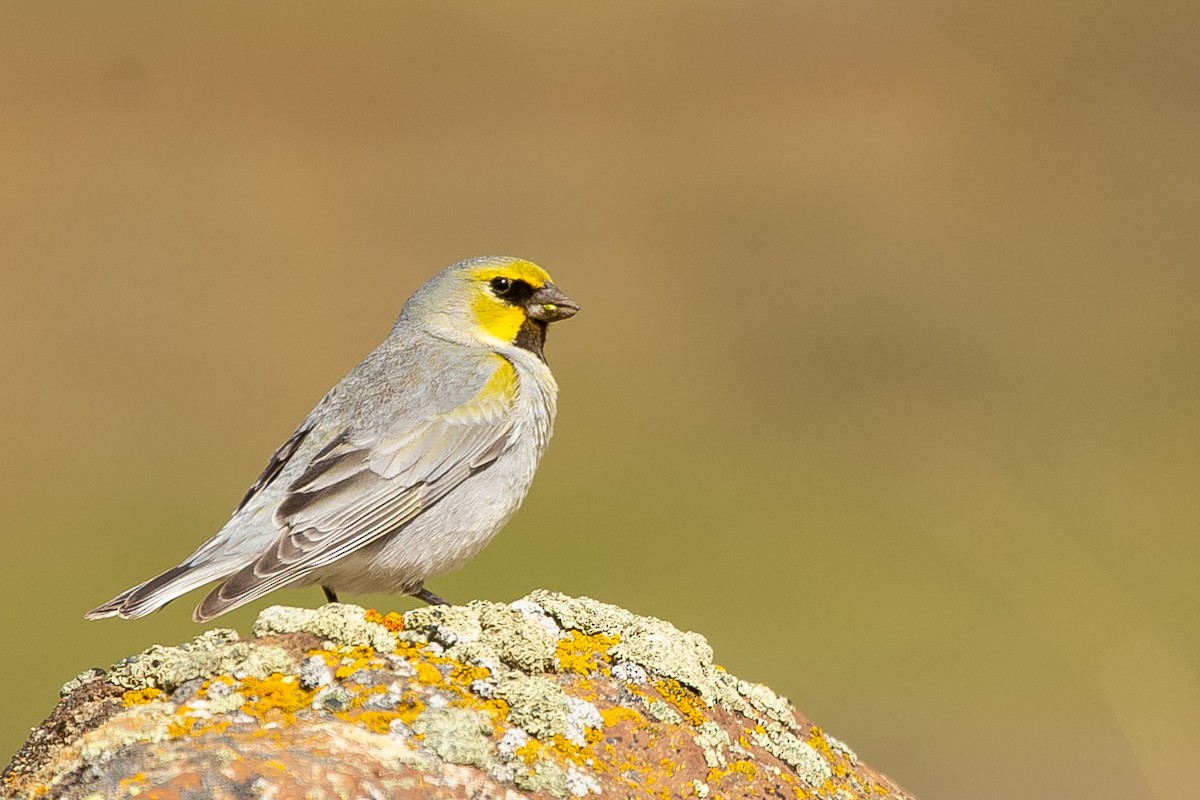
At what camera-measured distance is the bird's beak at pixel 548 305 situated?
8977mm

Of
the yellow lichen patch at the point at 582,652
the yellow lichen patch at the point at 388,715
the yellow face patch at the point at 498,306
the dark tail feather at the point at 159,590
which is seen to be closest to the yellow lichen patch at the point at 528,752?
the yellow lichen patch at the point at 388,715

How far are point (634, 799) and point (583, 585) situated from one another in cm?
1385

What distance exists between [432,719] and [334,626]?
0.58 metres

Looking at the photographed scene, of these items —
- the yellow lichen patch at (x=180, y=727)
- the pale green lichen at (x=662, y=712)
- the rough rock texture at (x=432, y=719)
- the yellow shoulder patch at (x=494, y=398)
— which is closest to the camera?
the rough rock texture at (x=432, y=719)

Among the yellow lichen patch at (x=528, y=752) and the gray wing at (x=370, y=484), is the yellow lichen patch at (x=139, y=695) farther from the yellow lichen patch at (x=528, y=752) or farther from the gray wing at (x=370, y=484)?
the gray wing at (x=370, y=484)

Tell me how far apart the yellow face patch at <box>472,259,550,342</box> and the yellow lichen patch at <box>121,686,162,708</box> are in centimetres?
403

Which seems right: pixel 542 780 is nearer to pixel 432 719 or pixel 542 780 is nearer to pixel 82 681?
pixel 432 719

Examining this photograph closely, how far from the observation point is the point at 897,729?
15.8 metres

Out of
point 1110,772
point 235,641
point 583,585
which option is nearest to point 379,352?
point 235,641

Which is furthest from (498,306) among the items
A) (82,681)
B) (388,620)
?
(82,681)

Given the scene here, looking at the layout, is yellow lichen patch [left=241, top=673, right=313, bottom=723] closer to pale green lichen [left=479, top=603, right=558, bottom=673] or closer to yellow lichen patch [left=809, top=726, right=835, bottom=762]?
pale green lichen [left=479, top=603, right=558, bottom=673]

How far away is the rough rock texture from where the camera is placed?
471 cm

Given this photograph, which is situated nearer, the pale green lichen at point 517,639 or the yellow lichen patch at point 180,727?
the yellow lichen patch at point 180,727

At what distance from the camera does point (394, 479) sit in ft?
25.1
